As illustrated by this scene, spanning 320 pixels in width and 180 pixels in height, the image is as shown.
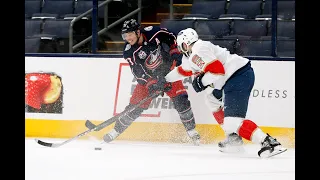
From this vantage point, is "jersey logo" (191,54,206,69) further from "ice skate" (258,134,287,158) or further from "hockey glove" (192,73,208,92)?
"ice skate" (258,134,287,158)

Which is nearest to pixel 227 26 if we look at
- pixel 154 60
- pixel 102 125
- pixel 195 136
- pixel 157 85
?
pixel 154 60

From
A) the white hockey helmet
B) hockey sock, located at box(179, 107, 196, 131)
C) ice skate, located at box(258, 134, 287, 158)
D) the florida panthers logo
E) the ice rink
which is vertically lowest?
the ice rink

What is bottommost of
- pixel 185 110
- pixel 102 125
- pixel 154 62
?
pixel 102 125

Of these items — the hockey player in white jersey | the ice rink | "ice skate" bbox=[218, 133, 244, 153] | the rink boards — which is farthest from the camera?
the rink boards

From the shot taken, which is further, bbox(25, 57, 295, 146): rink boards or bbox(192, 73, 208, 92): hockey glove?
bbox(25, 57, 295, 146): rink boards

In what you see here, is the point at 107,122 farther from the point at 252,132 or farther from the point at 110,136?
the point at 252,132

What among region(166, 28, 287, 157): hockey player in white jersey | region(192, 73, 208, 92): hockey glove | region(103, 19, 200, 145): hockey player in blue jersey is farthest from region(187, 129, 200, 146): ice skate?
region(192, 73, 208, 92): hockey glove

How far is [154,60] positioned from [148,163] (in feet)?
3.92

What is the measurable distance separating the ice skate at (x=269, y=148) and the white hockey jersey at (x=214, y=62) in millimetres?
556

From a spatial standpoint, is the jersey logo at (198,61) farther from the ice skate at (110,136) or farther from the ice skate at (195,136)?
the ice skate at (110,136)

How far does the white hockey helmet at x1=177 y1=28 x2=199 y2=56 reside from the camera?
5.09 metres

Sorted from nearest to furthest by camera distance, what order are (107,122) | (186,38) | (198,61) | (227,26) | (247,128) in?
(247,128)
(198,61)
(186,38)
(107,122)
(227,26)

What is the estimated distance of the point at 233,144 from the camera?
5.08 metres
